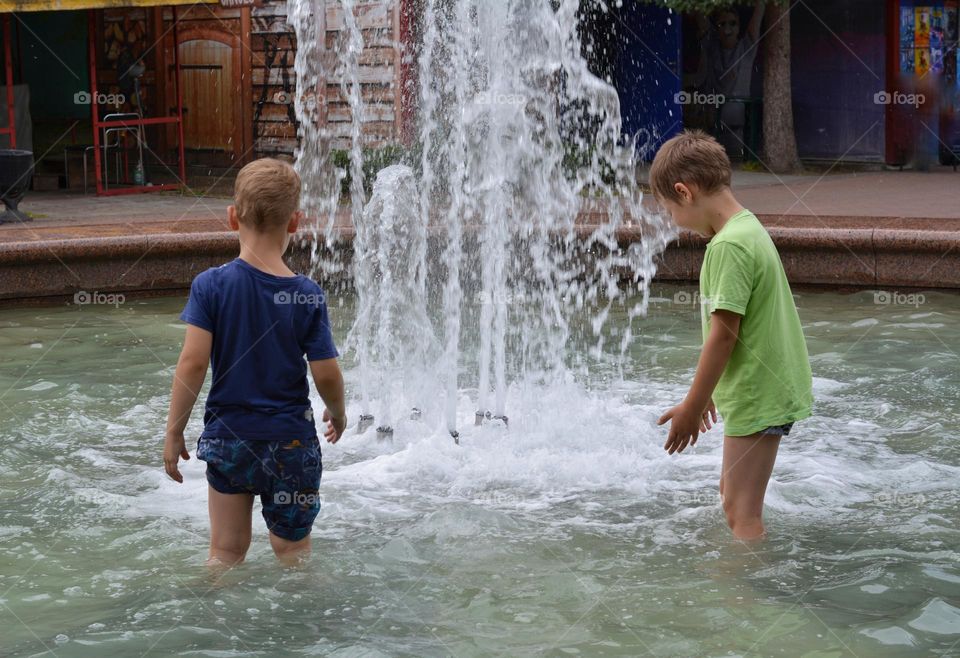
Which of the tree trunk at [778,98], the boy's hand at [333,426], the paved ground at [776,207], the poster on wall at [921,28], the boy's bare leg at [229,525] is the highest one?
the poster on wall at [921,28]

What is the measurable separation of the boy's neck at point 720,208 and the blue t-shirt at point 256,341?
3.81 ft

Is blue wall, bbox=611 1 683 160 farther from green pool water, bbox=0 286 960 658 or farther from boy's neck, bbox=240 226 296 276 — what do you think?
boy's neck, bbox=240 226 296 276

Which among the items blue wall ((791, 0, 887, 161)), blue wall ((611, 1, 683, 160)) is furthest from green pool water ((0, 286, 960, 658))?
blue wall ((611, 1, 683, 160))

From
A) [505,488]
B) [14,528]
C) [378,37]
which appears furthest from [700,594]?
[378,37]

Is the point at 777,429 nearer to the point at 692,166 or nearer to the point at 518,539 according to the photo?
the point at 692,166

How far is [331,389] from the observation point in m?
3.72

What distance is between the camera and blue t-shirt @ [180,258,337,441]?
364cm

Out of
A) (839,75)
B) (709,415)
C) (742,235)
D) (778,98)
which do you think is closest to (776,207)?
(778,98)

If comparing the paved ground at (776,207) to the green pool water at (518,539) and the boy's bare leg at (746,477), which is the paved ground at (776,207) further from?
the boy's bare leg at (746,477)

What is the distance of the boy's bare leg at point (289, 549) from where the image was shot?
3924 millimetres

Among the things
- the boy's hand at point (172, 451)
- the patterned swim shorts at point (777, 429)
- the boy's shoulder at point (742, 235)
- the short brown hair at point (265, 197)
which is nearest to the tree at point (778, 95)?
the boy's shoulder at point (742, 235)

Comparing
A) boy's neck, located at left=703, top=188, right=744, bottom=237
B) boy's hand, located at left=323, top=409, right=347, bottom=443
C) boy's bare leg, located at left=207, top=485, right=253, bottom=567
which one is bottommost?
boy's bare leg, located at left=207, top=485, right=253, bottom=567

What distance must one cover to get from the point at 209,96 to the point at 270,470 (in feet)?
47.9

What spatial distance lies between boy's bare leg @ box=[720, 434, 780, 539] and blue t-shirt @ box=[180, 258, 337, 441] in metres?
1.23
